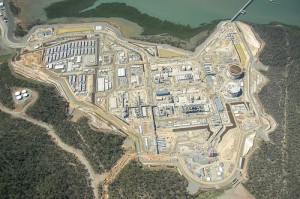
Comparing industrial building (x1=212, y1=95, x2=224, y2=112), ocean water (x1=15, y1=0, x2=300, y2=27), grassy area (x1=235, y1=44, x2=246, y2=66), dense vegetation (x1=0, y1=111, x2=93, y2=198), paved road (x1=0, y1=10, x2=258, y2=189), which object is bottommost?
dense vegetation (x1=0, y1=111, x2=93, y2=198)

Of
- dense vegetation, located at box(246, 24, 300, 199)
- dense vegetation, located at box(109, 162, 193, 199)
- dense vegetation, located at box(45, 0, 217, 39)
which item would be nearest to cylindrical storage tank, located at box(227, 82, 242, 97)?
dense vegetation, located at box(246, 24, 300, 199)

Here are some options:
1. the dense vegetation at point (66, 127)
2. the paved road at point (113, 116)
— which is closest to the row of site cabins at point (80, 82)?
the paved road at point (113, 116)

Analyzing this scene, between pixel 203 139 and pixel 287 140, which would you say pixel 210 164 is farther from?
pixel 287 140

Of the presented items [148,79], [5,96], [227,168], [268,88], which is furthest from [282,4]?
[5,96]

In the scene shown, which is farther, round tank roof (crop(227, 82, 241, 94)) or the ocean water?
the ocean water

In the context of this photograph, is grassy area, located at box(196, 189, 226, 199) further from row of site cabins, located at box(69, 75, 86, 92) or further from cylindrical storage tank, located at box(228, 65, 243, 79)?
row of site cabins, located at box(69, 75, 86, 92)

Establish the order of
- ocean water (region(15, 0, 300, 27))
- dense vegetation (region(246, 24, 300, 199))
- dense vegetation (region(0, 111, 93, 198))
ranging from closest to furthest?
dense vegetation (region(0, 111, 93, 198)) < dense vegetation (region(246, 24, 300, 199)) < ocean water (region(15, 0, 300, 27))
